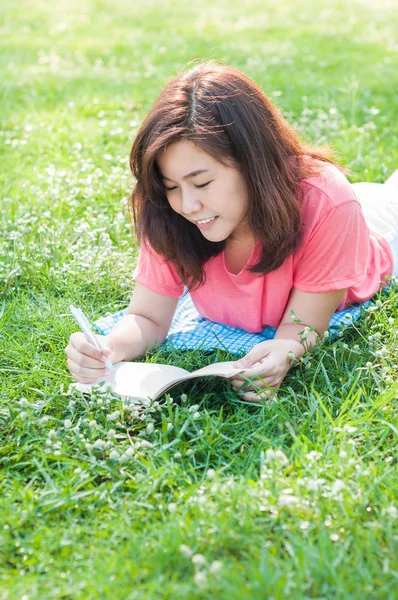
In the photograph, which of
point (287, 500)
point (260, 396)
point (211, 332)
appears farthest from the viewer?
point (211, 332)

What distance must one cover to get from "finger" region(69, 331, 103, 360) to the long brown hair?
47 cm

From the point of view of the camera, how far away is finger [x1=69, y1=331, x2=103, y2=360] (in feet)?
8.57

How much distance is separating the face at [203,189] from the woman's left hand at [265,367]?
430mm

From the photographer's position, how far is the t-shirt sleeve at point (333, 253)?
9.05 feet

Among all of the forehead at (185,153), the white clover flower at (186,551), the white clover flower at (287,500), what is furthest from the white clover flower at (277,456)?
the forehead at (185,153)

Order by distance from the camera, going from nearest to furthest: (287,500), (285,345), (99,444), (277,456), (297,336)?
(287,500) < (277,456) < (99,444) < (285,345) < (297,336)

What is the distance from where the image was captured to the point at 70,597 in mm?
1883

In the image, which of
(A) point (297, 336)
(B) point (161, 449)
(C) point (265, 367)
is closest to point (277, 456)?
(B) point (161, 449)

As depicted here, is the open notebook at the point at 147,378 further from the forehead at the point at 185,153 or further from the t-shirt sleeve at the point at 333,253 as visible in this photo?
the forehead at the point at 185,153

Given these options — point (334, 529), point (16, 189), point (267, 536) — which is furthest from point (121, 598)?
point (16, 189)

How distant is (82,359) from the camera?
2.63m

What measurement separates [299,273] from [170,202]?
557mm

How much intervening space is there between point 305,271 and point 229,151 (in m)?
0.56

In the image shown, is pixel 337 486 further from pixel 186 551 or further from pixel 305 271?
pixel 305 271
